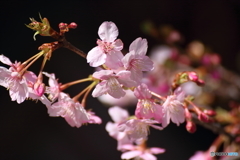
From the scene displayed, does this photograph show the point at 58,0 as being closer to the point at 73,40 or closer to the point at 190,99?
the point at 73,40

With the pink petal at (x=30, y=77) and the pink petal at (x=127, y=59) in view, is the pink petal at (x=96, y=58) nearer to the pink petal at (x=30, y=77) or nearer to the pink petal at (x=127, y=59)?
the pink petal at (x=127, y=59)

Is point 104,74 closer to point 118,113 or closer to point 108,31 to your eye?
point 108,31

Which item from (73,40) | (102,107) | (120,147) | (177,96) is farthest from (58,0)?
(177,96)

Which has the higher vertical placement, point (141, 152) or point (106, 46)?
point (106, 46)

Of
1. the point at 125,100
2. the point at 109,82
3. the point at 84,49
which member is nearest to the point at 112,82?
the point at 109,82

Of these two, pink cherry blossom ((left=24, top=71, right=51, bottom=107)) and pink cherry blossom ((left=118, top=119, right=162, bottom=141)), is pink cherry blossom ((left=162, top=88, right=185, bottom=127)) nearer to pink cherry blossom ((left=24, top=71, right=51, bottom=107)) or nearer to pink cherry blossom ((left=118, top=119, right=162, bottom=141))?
pink cherry blossom ((left=118, top=119, right=162, bottom=141))

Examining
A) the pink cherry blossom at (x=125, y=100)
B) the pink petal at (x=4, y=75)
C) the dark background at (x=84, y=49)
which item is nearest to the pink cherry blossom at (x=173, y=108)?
the pink petal at (x=4, y=75)
